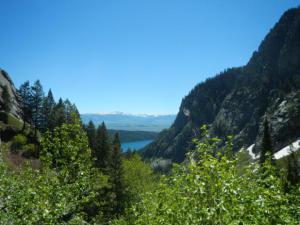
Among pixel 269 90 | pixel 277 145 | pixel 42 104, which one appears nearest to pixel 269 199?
pixel 42 104

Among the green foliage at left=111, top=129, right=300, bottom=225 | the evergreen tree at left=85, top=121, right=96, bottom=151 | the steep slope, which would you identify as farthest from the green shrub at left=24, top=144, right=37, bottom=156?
the green foliage at left=111, top=129, right=300, bottom=225

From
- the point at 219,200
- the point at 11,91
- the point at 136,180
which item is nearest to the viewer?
the point at 219,200

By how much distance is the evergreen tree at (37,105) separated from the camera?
88062mm

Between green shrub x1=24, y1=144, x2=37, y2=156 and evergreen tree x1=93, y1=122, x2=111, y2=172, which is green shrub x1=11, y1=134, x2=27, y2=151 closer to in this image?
green shrub x1=24, y1=144, x2=37, y2=156

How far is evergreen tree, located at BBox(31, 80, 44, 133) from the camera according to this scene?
88.1m

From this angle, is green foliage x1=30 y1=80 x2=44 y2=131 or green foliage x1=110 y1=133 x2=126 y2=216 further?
green foliage x1=30 y1=80 x2=44 y2=131

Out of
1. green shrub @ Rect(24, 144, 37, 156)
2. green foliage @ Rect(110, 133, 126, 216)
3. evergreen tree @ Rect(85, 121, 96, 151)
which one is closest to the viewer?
green foliage @ Rect(110, 133, 126, 216)

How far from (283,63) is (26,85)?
563 ft

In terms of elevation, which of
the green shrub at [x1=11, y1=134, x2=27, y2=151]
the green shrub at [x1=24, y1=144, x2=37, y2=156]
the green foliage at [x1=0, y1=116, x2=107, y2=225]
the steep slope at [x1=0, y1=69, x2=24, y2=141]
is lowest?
the green shrub at [x1=24, y1=144, x2=37, y2=156]

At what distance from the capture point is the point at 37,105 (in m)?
90.4

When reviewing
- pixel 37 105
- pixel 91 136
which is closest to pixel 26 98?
pixel 37 105

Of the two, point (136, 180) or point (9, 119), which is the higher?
point (9, 119)

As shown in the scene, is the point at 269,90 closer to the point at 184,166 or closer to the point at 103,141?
the point at 103,141

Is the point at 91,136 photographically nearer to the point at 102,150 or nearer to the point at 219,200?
the point at 102,150
